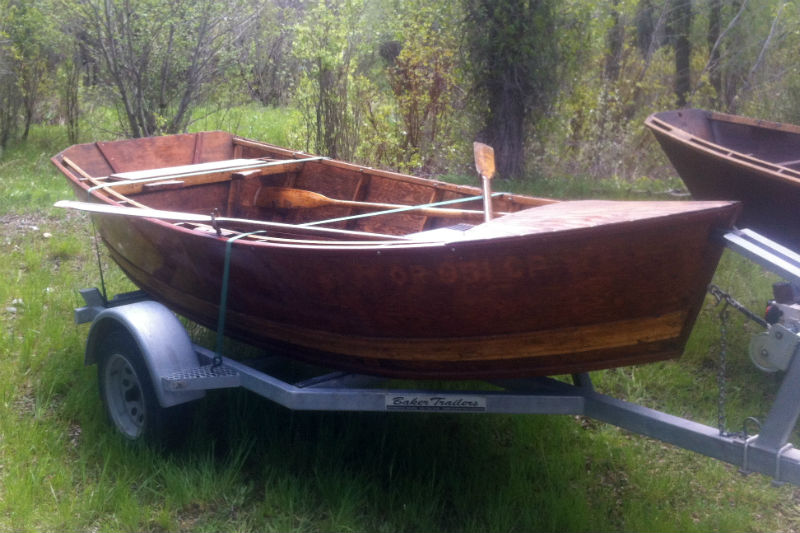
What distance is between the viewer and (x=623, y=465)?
12.5ft

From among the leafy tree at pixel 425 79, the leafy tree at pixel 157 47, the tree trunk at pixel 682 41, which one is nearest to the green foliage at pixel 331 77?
the leafy tree at pixel 425 79

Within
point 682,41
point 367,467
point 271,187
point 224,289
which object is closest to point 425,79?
point 271,187

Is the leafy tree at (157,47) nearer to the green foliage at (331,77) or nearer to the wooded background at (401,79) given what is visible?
the wooded background at (401,79)

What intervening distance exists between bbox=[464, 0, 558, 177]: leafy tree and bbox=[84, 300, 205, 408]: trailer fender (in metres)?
6.07

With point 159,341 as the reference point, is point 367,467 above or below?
below

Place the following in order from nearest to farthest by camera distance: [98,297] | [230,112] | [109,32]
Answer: [98,297] → [109,32] → [230,112]

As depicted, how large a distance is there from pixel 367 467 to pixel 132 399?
123cm

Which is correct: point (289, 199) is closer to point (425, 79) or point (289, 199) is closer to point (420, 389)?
point (420, 389)

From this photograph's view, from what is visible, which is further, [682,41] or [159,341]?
[682,41]

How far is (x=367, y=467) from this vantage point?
365 centimetres

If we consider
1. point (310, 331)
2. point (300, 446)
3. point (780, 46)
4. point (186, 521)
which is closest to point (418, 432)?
point (300, 446)

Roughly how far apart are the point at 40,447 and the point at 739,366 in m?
3.88

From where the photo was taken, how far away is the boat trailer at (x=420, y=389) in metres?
2.53

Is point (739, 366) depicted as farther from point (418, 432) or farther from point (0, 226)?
point (0, 226)
